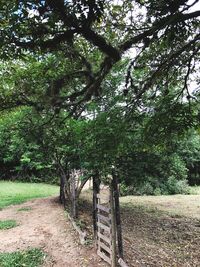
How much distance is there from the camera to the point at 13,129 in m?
11.0

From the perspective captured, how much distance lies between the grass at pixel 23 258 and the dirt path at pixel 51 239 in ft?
0.66

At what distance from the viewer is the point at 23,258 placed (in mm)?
7473

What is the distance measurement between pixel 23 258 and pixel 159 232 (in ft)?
16.0

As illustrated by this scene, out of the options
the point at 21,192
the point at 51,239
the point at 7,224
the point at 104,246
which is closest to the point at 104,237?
the point at 104,246

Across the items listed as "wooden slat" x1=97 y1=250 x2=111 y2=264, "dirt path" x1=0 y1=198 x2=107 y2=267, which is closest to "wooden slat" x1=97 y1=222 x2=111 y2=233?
"wooden slat" x1=97 y1=250 x2=111 y2=264

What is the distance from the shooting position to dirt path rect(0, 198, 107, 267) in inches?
289

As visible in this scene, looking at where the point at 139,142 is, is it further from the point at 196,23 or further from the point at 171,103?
the point at 196,23

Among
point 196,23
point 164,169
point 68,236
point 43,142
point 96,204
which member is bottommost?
point 68,236

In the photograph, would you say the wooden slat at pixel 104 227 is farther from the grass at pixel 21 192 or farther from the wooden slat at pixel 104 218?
the grass at pixel 21 192

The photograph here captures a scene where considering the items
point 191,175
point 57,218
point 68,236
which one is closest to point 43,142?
point 57,218

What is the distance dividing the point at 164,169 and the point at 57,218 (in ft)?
14.1

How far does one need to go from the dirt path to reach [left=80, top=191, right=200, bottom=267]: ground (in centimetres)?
95

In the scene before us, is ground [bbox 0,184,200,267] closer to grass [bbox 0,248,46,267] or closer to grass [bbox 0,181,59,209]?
grass [bbox 0,248,46,267]

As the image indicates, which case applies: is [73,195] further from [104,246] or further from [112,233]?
[112,233]
